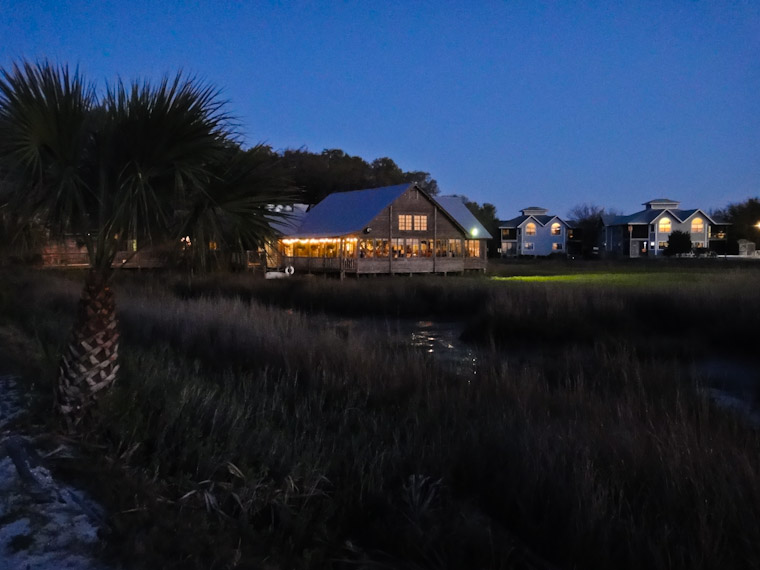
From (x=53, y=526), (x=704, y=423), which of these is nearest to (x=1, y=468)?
(x=53, y=526)

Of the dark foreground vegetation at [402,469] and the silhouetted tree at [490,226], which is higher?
the silhouetted tree at [490,226]

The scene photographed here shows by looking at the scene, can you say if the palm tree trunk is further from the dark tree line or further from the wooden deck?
the dark tree line

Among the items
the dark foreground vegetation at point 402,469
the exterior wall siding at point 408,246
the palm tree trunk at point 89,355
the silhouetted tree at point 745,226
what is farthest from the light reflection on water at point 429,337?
the silhouetted tree at point 745,226

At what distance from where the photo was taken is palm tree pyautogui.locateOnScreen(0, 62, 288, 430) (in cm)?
549

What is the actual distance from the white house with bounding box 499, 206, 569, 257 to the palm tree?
7856cm

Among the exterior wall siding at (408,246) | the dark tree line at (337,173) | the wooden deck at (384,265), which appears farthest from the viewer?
the dark tree line at (337,173)

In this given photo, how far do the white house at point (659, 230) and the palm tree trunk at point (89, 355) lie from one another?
253 feet

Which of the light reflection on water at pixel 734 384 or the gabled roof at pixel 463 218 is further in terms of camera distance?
the gabled roof at pixel 463 218

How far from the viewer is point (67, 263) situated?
1421 inches

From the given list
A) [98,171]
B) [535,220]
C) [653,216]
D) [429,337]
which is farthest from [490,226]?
[98,171]

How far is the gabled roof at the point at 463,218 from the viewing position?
4883cm

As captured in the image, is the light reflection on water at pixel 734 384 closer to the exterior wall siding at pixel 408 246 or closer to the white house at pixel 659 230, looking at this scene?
the exterior wall siding at pixel 408 246

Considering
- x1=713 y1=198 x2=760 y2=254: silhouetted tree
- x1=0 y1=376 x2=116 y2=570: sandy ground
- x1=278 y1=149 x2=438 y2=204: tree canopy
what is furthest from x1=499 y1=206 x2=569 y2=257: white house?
x1=0 y1=376 x2=116 y2=570: sandy ground

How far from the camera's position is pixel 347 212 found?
154 ft
